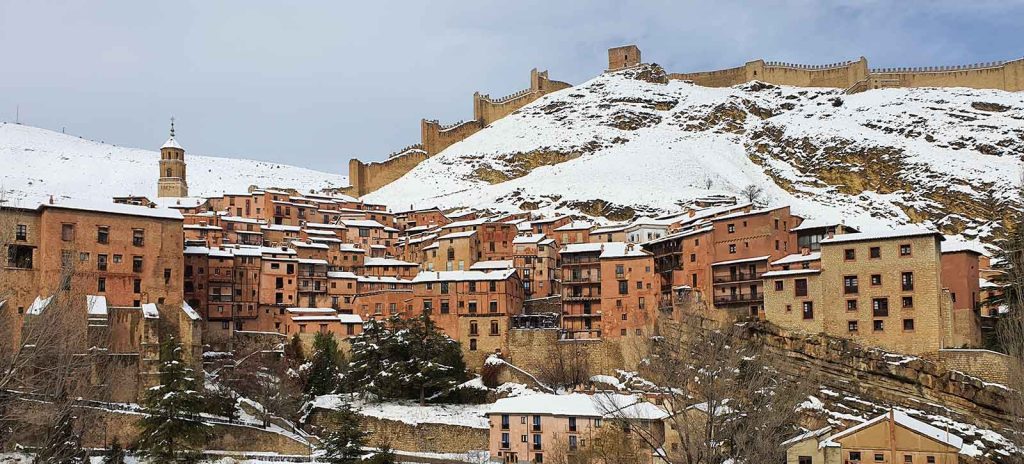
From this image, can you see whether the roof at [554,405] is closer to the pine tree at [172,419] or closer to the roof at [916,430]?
the roof at [916,430]

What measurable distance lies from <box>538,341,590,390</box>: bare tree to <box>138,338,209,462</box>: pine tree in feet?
79.9

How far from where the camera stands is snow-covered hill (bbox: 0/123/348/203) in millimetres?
150125

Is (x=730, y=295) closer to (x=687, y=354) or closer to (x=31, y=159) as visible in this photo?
(x=687, y=354)

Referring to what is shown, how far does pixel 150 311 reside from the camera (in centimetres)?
6462

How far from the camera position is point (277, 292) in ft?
267

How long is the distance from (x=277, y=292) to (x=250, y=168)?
4651 inches

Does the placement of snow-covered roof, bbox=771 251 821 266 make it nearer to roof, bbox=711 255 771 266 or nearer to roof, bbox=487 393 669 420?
roof, bbox=711 255 771 266

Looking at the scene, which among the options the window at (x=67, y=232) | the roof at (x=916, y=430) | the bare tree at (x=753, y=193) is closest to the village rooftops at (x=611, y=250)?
the roof at (x=916, y=430)

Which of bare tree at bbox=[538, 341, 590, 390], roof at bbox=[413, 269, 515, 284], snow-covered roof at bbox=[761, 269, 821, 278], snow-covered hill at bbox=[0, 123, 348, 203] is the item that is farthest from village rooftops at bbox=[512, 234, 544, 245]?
snow-covered hill at bbox=[0, 123, 348, 203]

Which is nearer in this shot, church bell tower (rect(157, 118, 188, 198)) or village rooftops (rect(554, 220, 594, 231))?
village rooftops (rect(554, 220, 594, 231))

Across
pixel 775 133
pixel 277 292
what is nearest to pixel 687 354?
pixel 277 292

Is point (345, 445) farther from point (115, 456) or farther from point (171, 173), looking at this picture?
point (171, 173)

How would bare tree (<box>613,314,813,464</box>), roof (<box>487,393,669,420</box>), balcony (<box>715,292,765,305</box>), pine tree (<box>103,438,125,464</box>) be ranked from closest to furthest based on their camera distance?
bare tree (<box>613,314,813,464</box>), pine tree (<box>103,438,125,464</box>), roof (<box>487,393,669,420</box>), balcony (<box>715,292,765,305</box>)

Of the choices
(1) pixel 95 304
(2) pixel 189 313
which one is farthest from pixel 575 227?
(1) pixel 95 304
